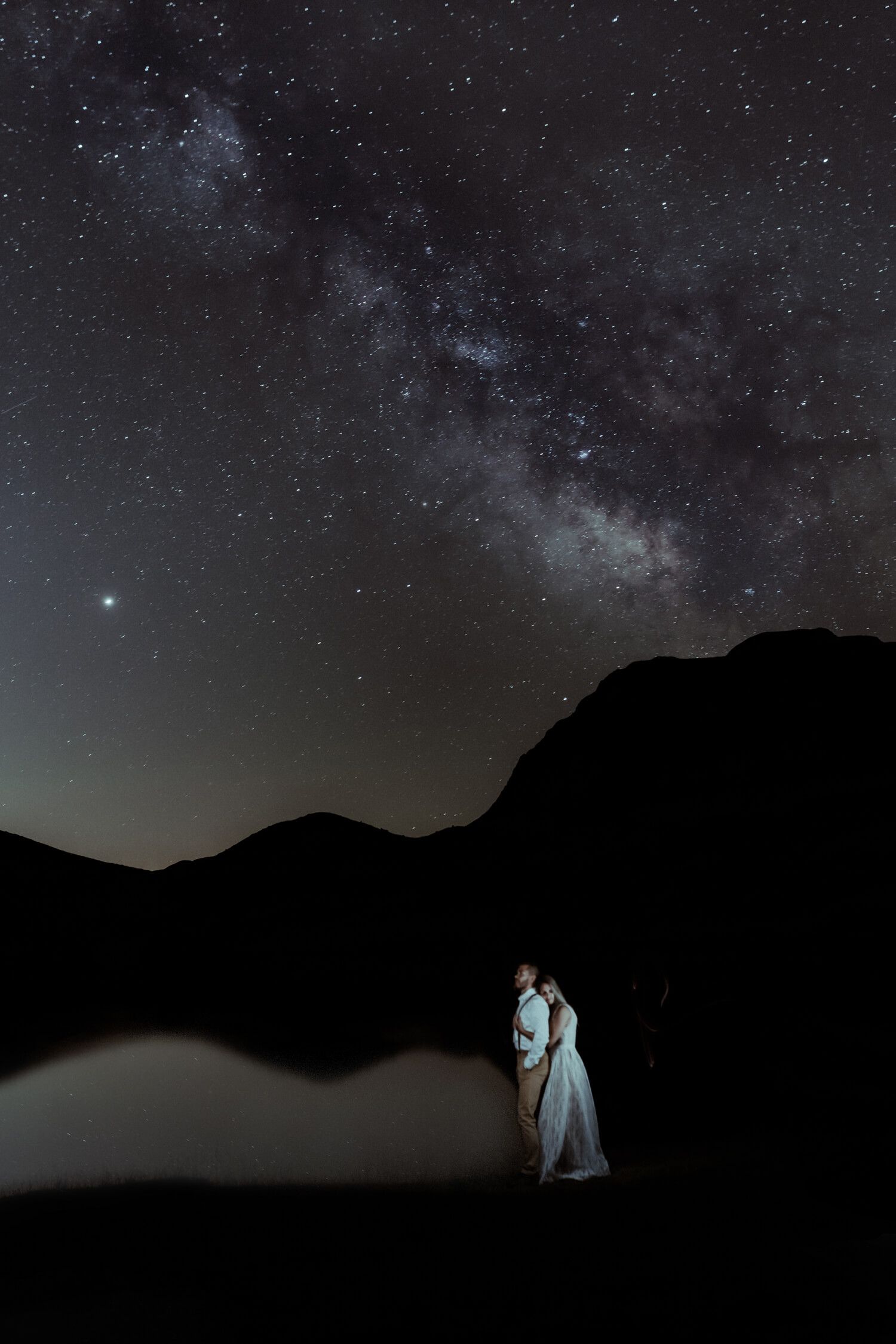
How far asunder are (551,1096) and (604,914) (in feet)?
240

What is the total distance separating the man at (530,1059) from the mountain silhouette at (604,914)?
375 centimetres

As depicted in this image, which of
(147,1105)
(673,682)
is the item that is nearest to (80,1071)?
(147,1105)

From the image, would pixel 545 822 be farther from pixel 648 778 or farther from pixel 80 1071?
pixel 80 1071

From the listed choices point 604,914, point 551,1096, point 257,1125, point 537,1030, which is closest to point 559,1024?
point 537,1030

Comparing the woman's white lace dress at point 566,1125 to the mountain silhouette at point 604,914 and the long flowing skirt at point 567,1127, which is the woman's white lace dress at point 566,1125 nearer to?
the long flowing skirt at point 567,1127

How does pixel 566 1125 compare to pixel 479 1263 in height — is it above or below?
above

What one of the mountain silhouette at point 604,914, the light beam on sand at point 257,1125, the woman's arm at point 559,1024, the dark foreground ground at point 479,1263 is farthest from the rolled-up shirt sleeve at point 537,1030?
the mountain silhouette at point 604,914

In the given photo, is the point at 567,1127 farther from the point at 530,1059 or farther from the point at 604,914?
the point at 604,914

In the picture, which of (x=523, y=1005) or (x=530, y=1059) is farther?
(x=523, y=1005)

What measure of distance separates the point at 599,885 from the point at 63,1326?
8147 centimetres

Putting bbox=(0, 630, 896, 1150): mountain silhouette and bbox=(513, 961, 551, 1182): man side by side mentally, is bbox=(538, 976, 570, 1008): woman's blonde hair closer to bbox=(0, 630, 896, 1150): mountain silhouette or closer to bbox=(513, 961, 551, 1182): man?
bbox=(513, 961, 551, 1182): man

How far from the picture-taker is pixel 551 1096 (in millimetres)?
7418

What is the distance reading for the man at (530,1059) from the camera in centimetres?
727

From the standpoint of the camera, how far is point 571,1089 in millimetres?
7426
